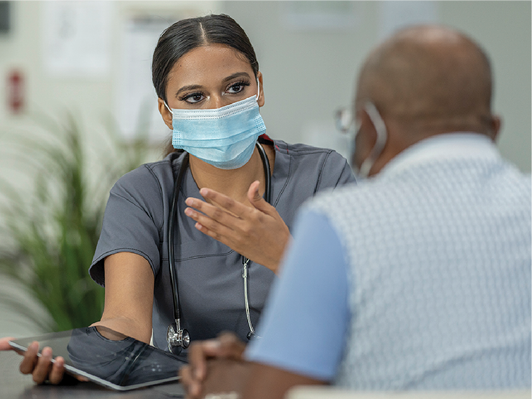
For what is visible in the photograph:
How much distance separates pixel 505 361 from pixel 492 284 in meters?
0.08

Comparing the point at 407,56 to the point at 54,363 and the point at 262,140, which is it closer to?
the point at 54,363

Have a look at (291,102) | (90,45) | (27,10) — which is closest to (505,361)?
(291,102)

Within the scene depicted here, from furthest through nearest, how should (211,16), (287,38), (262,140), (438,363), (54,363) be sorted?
(287,38), (262,140), (211,16), (54,363), (438,363)

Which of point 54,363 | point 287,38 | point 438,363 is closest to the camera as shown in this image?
point 438,363

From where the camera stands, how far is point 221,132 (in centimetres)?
133

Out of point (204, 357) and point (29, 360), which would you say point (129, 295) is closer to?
point (29, 360)

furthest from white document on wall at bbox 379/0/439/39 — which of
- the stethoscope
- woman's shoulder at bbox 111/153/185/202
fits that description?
woman's shoulder at bbox 111/153/185/202

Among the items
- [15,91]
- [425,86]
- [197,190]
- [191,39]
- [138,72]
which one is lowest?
[15,91]

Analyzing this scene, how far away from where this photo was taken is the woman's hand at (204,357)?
0.70 m

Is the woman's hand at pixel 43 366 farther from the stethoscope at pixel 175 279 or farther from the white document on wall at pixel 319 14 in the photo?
the white document on wall at pixel 319 14

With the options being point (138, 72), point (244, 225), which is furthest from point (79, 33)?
point (244, 225)

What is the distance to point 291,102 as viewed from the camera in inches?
95.9

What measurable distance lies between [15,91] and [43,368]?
6.45 ft

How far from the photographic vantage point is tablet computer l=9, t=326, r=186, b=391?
0.88 metres
